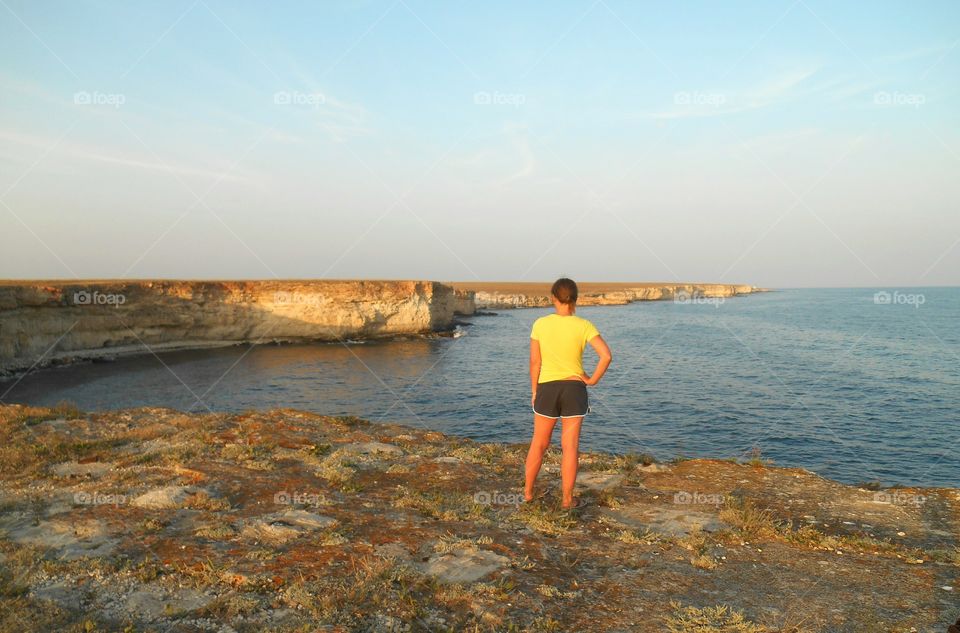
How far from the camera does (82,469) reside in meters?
8.58

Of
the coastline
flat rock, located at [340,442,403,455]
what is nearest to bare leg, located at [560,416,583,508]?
flat rock, located at [340,442,403,455]

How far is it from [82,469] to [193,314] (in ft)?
137

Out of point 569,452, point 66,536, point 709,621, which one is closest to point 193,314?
point 66,536

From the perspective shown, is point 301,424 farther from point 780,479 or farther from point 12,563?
point 780,479

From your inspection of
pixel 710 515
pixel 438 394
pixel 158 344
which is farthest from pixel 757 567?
pixel 158 344

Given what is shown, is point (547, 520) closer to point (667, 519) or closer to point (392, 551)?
point (667, 519)

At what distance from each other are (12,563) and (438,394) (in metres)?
23.0

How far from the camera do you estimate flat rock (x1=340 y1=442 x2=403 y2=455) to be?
10125 mm

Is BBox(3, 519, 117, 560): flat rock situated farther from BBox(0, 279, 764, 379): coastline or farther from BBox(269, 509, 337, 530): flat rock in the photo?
BBox(0, 279, 764, 379): coastline

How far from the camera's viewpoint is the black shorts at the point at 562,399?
6.47 m

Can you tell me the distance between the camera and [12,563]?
5395 mm

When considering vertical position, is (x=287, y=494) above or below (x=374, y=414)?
above

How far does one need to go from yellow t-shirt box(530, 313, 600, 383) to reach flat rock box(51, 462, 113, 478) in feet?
23.9

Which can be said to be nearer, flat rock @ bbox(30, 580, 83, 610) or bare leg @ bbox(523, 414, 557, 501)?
flat rock @ bbox(30, 580, 83, 610)
